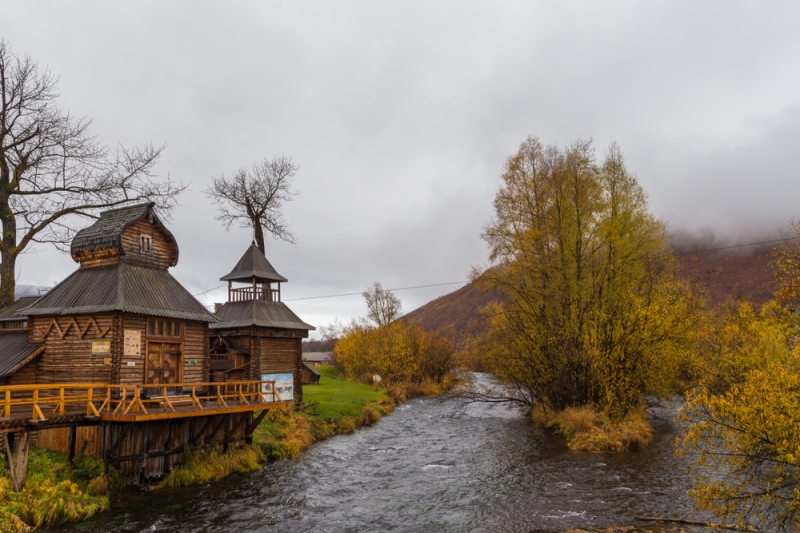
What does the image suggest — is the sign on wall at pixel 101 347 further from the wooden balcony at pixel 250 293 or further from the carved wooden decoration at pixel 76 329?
the wooden balcony at pixel 250 293

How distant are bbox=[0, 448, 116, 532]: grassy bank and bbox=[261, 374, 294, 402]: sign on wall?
13.6m

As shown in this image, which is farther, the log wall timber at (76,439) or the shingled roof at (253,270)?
the shingled roof at (253,270)

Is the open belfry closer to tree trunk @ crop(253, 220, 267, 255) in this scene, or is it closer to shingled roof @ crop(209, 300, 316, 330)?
shingled roof @ crop(209, 300, 316, 330)

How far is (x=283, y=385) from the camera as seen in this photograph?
32656mm

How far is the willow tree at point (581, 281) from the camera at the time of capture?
2752 centimetres

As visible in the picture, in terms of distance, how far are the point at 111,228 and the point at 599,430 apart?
80.6 ft

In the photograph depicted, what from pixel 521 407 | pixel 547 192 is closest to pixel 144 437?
pixel 547 192

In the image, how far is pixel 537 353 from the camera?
30.3 m

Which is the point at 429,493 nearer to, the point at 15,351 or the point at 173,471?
the point at 173,471

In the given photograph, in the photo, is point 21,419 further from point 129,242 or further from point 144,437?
point 129,242

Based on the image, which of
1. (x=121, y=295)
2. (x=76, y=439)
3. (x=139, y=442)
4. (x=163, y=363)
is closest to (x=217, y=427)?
(x=163, y=363)

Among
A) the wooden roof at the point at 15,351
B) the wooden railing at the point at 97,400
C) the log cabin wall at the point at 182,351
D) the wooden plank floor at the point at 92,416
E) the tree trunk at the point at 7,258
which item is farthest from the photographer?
the tree trunk at the point at 7,258

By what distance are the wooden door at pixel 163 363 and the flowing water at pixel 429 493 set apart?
5064mm

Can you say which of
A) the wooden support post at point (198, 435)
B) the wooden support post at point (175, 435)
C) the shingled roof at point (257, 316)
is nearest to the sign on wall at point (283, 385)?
the shingled roof at point (257, 316)
